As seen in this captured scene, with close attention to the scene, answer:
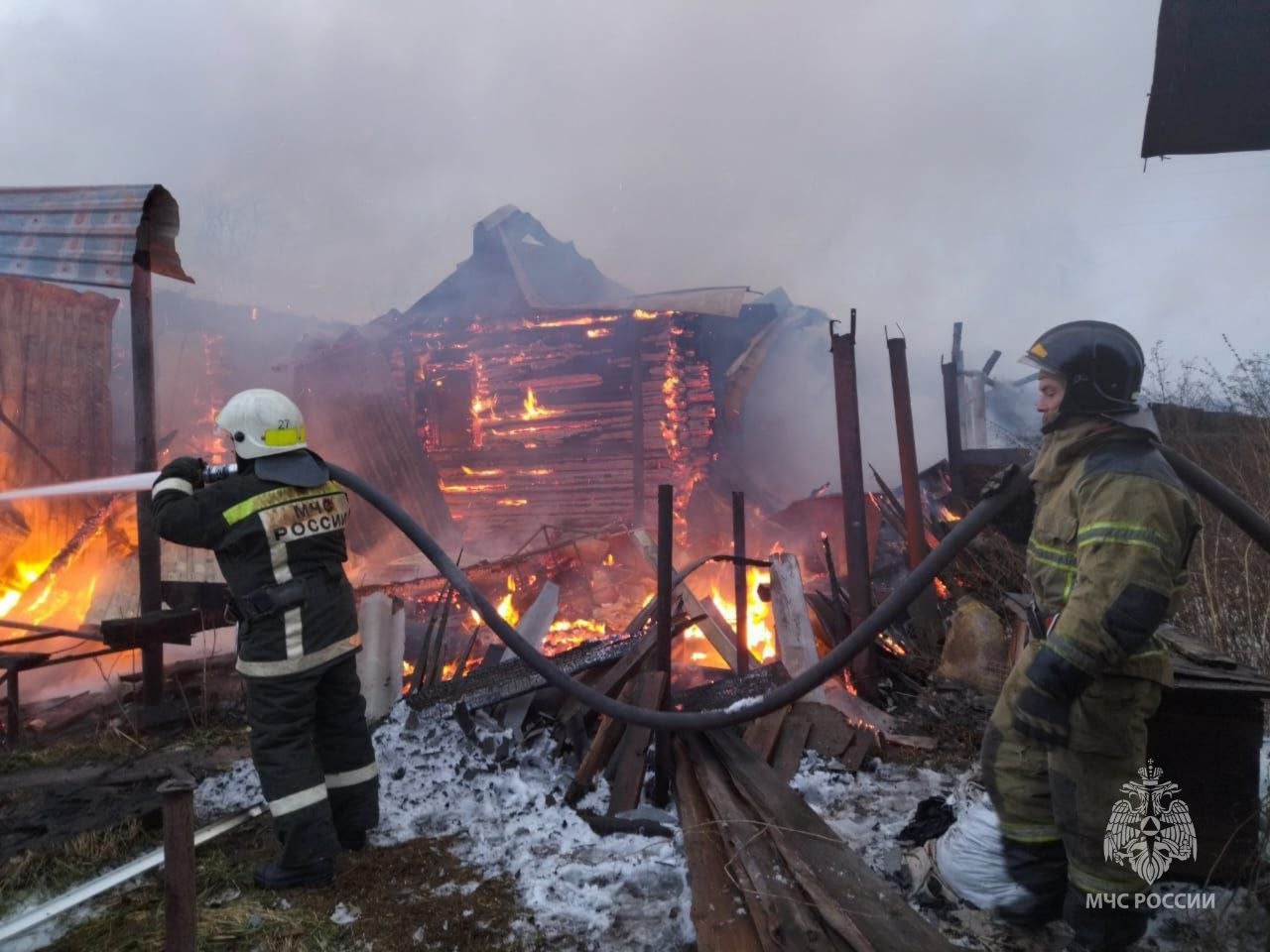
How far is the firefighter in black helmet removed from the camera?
8.46 feet

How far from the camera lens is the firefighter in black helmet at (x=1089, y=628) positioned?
8.46 feet

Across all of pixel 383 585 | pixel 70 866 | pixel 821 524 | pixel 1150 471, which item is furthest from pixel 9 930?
pixel 821 524

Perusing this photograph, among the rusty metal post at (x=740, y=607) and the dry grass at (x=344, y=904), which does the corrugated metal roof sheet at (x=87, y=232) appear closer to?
the dry grass at (x=344, y=904)

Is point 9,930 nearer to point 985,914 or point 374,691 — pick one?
point 374,691

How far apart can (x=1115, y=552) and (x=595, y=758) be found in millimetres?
3113

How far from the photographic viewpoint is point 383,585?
30.1ft

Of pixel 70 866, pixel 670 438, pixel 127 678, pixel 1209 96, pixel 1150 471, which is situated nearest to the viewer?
pixel 1150 471

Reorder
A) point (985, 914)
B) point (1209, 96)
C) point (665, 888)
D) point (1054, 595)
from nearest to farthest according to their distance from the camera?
1. point (1054, 595)
2. point (985, 914)
3. point (665, 888)
4. point (1209, 96)

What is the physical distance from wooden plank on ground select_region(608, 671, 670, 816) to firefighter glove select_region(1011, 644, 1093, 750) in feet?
6.85

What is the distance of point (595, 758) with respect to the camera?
4543 mm

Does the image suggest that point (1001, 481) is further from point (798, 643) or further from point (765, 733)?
point (798, 643)

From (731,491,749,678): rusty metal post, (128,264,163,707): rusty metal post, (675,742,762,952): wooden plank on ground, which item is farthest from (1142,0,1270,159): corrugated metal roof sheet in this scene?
(128,264,163,707): rusty metal post

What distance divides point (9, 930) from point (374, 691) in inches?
105

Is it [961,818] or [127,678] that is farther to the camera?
[127,678]
